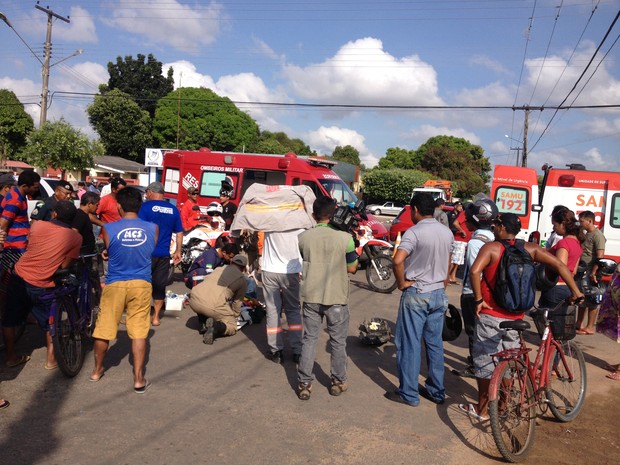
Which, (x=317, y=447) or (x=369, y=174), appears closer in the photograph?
(x=317, y=447)

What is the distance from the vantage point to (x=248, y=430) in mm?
4219

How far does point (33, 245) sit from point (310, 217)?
2.90 metres

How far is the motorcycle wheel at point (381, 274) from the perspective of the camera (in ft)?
34.9

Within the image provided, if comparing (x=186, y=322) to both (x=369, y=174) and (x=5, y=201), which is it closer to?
(x=5, y=201)

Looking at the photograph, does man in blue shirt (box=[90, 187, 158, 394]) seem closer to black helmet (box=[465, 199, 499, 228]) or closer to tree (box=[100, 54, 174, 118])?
black helmet (box=[465, 199, 499, 228])

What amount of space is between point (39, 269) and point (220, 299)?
7.42 ft

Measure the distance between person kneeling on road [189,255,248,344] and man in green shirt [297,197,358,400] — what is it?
2.00 metres

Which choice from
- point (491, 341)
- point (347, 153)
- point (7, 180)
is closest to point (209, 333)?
point (7, 180)

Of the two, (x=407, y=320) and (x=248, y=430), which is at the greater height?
(x=407, y=320)

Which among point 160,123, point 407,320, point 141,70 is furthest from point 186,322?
point 141,70

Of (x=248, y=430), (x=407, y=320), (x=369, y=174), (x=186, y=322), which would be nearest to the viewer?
(x=248, y=430)

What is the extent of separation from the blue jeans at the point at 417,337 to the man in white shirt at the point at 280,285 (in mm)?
1370

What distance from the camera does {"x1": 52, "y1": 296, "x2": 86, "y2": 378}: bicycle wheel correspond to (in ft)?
16.2

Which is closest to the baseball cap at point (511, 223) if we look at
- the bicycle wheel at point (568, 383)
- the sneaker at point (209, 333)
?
the bicycle wheel at point (568, 383)
